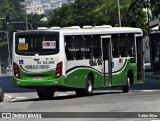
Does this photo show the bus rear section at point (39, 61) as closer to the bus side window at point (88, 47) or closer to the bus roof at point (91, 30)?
the bus roof at point (91, 30)

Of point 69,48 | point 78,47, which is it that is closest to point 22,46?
point 69,48

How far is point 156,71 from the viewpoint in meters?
52.1

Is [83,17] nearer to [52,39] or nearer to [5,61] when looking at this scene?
[52,39]

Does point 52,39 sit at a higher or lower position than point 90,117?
higher

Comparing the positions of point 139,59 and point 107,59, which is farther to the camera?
point 139,59

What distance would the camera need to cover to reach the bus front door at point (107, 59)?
29.5 m

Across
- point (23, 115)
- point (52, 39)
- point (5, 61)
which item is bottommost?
point (5, 61)

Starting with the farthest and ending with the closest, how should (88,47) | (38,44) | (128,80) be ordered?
(128,80)
(88,47)
(38,44)

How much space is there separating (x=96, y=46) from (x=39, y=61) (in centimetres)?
299

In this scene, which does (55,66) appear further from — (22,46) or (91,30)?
(91,30)

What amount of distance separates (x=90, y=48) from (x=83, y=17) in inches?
2495

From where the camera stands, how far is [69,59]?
27547 mm

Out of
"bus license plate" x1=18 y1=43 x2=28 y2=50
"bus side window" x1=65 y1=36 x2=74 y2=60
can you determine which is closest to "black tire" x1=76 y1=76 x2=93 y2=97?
"bus side window" x1=65 y1=36 x2=74 y2=60

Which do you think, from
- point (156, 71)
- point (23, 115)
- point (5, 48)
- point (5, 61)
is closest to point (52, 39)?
point (23, 115)
